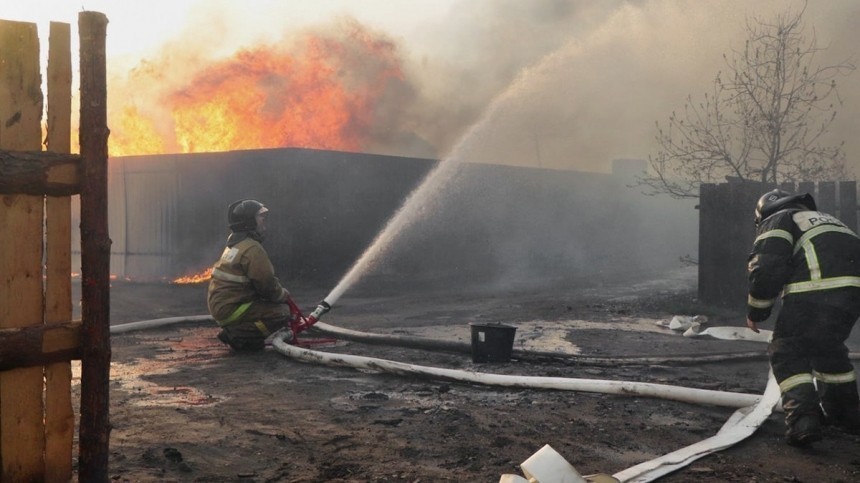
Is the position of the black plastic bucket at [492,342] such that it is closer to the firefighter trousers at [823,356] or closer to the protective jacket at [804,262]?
the protective jacket at [804,262]

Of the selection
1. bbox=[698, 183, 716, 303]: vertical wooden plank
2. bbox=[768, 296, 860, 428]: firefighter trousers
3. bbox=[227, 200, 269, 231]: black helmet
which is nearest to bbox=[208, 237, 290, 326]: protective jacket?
bbox=[227, 200, 269, 231]: black helmet

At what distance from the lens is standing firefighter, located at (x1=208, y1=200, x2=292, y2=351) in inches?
291

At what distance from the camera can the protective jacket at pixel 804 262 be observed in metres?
4.50

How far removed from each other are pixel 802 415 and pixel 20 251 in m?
4.23

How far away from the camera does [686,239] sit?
26000 millimetres

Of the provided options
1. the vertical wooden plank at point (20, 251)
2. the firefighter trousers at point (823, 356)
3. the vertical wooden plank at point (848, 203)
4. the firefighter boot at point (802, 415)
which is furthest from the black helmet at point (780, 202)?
the vertical wooden plank at point (848, 203)

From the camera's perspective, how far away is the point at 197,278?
16422mm

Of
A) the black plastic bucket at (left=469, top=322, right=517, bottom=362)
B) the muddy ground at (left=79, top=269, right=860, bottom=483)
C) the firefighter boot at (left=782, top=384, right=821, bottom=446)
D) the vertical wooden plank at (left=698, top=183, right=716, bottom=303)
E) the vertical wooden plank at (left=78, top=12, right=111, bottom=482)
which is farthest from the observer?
the vertical wooden plank at (left=698, top=183, right=716, bottom=303)

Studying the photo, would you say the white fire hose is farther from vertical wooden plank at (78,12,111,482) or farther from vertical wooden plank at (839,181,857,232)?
vertical wooden plank at (839,181,857,232)

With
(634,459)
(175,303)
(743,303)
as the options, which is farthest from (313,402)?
(175,303)

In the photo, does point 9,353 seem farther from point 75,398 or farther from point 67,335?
point 75,398

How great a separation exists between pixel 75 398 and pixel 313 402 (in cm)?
179

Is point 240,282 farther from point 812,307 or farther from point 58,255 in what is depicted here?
point 812,307

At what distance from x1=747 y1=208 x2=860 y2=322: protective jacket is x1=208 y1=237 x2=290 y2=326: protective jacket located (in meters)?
4.57
